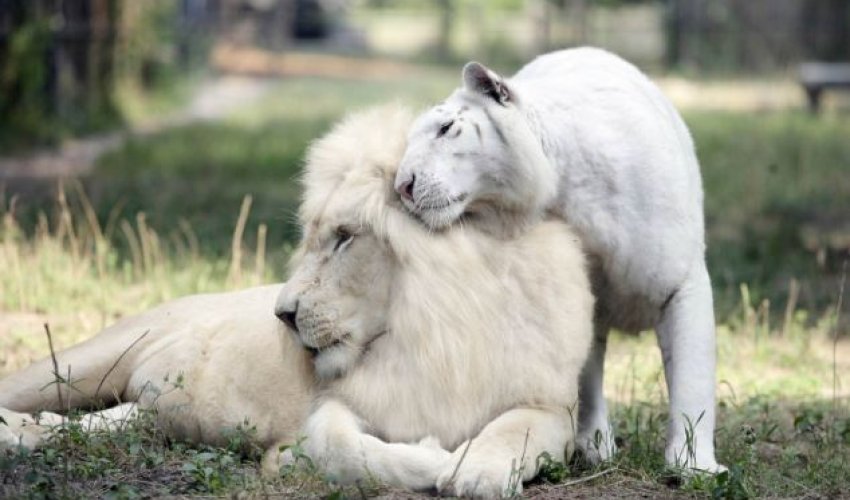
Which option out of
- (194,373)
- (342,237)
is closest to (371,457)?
(342,237)

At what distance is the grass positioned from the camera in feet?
15.4

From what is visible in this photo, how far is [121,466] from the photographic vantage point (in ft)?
15.7

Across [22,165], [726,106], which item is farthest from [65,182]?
[726,106]

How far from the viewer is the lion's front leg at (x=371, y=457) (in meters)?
4.42

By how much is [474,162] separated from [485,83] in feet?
Answer: 1.01

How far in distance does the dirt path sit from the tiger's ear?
22.3 feet

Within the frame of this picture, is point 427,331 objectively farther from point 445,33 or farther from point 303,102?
point 445,33

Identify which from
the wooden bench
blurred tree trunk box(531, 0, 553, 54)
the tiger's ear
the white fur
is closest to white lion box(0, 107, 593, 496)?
the white fur

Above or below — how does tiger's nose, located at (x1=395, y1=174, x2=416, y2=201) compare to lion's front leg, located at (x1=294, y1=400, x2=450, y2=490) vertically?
above

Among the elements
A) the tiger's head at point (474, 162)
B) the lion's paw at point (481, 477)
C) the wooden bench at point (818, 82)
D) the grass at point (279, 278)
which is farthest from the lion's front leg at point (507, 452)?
the wooden bench at point (818, 82)

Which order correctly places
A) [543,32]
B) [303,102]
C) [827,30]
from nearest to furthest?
[303,102], [827,30], [543,32]

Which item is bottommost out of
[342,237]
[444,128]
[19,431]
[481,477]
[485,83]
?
[19,431]

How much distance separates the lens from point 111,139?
16.5 meters

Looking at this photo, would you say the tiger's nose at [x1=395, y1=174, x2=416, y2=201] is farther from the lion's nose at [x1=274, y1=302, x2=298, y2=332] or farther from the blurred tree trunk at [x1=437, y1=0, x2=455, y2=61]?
the blurred tree trunk at [x1=437, y1=0, x2=455, y2=61]
